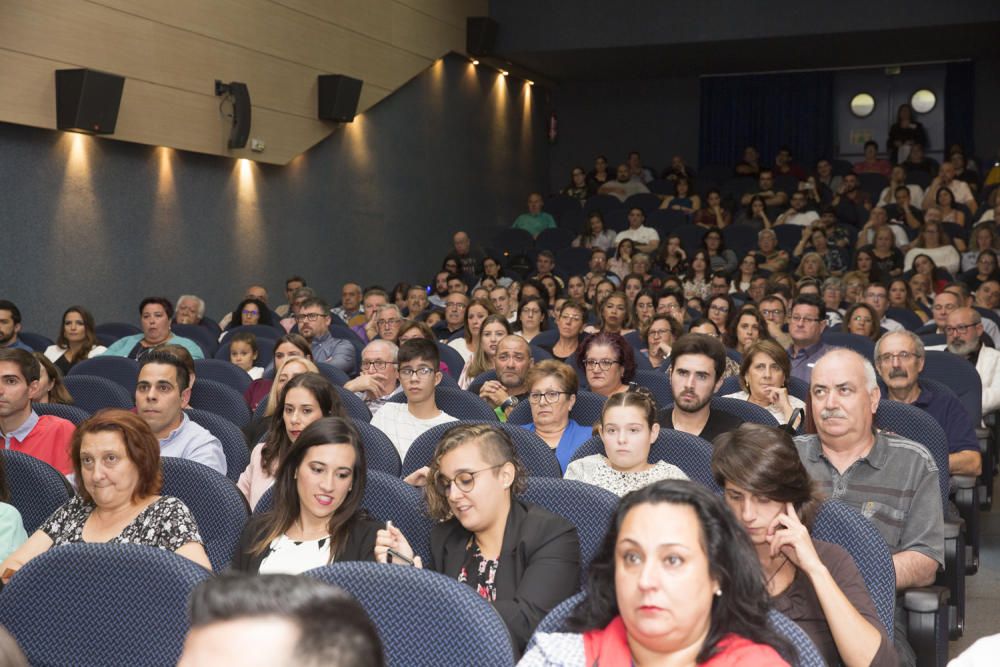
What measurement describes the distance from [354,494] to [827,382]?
134cm

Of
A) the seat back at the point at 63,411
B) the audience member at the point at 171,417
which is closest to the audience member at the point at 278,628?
the audience member at the point at 171,417

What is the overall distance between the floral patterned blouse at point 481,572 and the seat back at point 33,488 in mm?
1175

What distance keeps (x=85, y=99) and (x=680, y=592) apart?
7.10 meters

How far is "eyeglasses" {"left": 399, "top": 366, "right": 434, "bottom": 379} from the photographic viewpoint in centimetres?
462

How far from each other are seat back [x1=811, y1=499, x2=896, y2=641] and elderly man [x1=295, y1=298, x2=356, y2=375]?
446 cm

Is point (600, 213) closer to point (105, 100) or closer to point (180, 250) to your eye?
point (180, 250)

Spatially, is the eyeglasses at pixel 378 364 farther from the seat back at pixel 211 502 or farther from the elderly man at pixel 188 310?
the elderly man at pixel 188 310

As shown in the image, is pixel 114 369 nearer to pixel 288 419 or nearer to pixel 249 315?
pixel 288 419

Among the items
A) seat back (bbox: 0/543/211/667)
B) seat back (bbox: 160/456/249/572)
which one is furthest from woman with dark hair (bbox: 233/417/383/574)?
seat back (bbox: 0/543/211/667)

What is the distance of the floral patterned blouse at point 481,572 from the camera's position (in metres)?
2.74

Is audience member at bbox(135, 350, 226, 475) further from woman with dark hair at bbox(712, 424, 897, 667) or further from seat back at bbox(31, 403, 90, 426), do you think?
woman with dark hair at bbox(712, 424, 897, 667)

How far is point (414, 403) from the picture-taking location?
4.68m

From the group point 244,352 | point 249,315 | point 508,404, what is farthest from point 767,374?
point 249,315

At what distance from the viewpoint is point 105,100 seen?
8.03 meters
